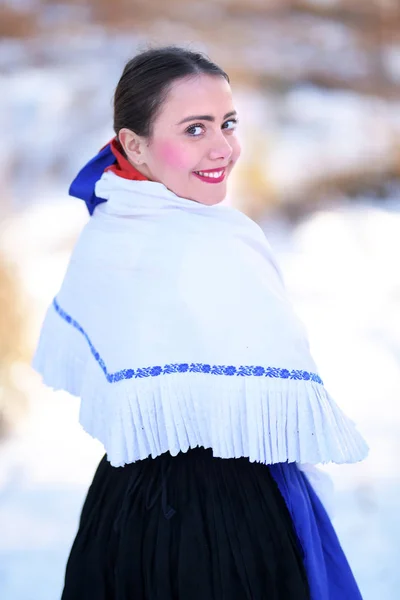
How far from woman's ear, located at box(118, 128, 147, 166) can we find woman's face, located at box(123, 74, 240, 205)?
1.0 inches

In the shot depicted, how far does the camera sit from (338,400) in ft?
9.04

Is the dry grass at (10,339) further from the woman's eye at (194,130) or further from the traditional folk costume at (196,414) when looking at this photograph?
the woman's eye at (194,130)

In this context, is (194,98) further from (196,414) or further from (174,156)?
(196,414)

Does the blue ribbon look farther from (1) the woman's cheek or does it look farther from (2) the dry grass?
(2) the dry grass

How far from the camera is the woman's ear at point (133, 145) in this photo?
110 centimetres

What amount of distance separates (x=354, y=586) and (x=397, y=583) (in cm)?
93

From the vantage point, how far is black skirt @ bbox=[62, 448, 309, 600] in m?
1.04

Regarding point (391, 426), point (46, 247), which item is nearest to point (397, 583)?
point (391, 426)

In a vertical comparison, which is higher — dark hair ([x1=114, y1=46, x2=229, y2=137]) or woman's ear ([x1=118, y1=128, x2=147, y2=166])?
dark hair ([x1=114, y1=46, x2=229, y2=137])

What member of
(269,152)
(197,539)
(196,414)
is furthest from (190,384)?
(269,152)

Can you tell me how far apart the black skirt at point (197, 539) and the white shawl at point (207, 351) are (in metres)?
0.07

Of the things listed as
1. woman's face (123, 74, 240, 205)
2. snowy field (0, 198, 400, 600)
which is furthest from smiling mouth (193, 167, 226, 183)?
snowy field (0, 198, 400, 600)

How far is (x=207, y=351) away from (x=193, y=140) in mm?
309

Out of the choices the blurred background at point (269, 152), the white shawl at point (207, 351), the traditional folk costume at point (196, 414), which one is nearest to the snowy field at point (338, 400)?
the blurred background at point (269, 152)
